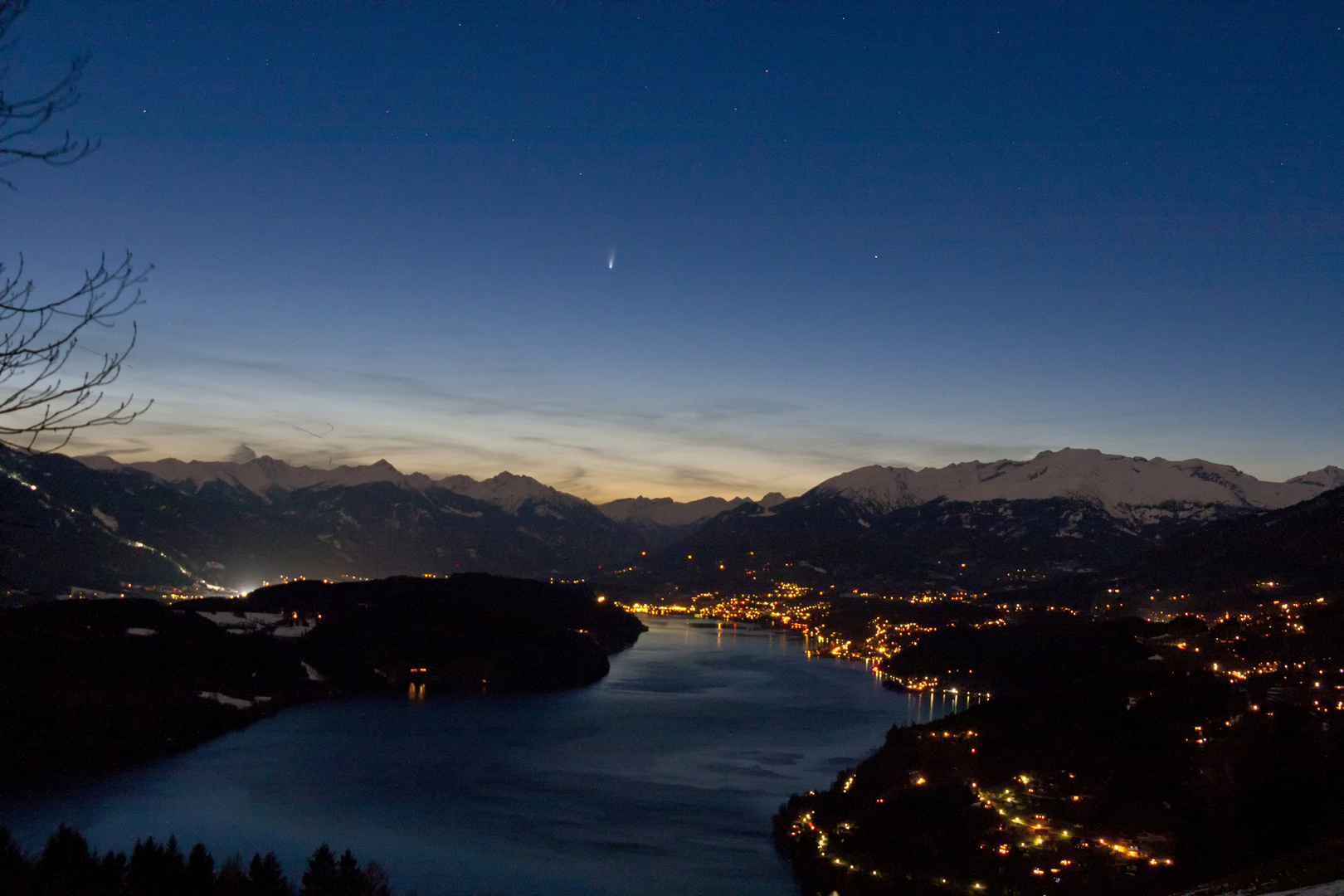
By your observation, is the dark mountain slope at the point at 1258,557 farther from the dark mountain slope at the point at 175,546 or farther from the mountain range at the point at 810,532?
Result: the dark mountain slope at the point at 175,546

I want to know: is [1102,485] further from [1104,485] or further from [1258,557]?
[1258,557]

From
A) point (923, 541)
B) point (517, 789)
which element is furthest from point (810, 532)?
point (517, 789)

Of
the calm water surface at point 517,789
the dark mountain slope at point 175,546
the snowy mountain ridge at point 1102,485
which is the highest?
the snowy mountain ridge at point 1102,485

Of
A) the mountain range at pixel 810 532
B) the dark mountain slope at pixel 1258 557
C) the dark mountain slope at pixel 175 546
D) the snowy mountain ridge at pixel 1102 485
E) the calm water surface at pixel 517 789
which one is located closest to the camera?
the calm water surface at pixel 517 789

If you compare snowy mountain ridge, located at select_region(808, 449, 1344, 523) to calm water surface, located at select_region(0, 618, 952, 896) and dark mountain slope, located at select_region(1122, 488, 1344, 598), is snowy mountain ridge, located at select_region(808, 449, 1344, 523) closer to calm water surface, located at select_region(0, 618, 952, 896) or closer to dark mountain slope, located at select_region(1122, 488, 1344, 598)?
dark mountain slope, located at select_region(1122, 488, 1344, 598)

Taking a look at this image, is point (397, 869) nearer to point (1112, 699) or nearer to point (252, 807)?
point (252, 807)

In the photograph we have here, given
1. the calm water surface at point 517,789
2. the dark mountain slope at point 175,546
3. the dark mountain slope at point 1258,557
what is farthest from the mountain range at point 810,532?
the calm water surface at point 517,789

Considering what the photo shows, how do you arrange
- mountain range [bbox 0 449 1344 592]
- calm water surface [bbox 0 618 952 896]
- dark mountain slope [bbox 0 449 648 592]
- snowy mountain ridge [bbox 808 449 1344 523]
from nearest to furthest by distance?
calm water surface [bbox 0 618 952 896] < dark mountain slope [bbox 0 449 648 592] < mountain range [bbox 0 449 1344 592] < snowy mountain ridge [bbox 808 449 1344 523]

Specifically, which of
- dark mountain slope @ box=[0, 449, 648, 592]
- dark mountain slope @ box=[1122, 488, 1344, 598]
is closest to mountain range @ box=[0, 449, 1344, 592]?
dark mountain slope @ box=[0, 449, 648, 592]

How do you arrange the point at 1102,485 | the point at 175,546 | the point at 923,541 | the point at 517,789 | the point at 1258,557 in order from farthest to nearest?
the point at 1102,485 → the point at 923,541 → the point at 175,546 → the point at 1258,557 → the point at 517,789
